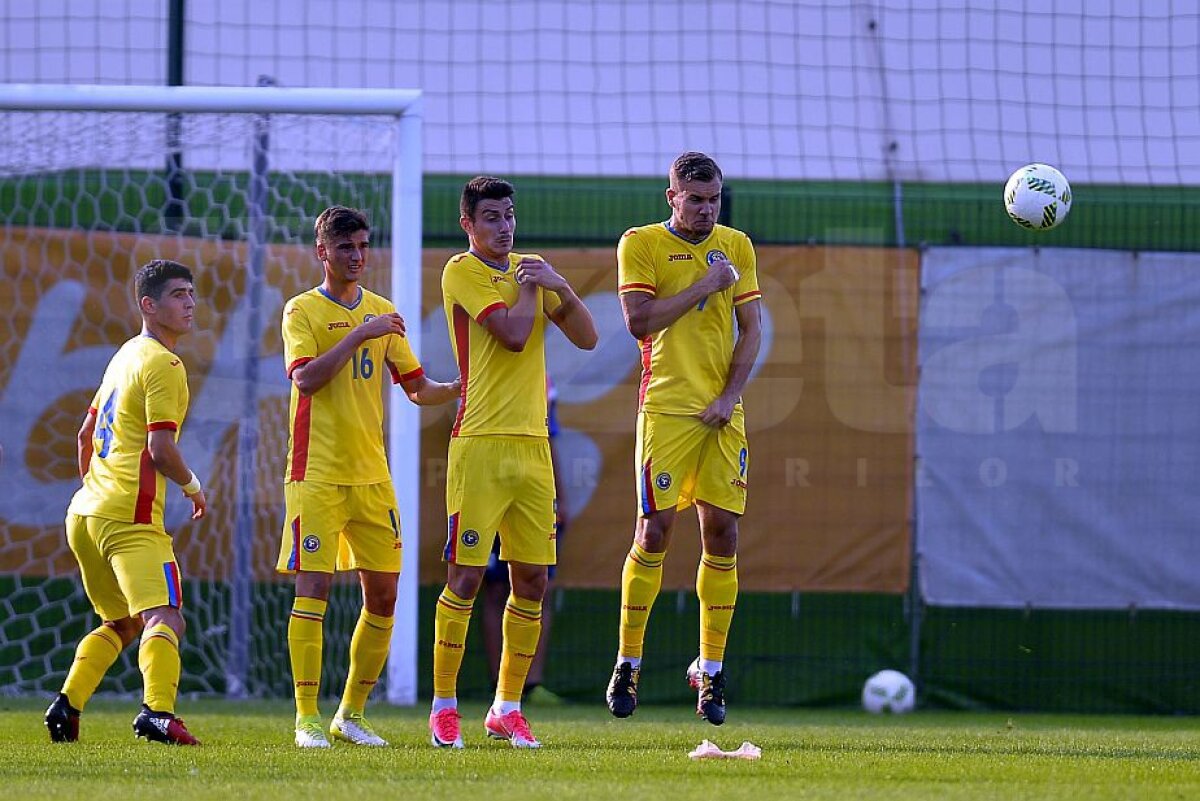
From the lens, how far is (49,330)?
11.0 metres

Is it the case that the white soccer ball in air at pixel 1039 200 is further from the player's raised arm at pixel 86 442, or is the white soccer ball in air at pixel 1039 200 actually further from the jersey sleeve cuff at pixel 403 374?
the player's raised arm at pixel 86 442

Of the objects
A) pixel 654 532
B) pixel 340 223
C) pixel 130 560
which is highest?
pixel 340 223

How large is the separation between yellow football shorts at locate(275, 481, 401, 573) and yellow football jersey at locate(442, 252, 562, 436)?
0.51 metres

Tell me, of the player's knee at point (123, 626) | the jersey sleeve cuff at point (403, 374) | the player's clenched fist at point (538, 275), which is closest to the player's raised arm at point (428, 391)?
the jersey sleeve cuff at point (403, 374)

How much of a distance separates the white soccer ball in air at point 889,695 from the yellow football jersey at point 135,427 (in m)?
4.99

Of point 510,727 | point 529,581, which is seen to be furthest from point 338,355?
Result: point 510,727

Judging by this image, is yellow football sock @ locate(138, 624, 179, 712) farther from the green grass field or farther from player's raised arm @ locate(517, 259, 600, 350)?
player's raised arm @ locate(517, 259, 600, 350)

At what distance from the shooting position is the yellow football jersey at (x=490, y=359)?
7.02 m

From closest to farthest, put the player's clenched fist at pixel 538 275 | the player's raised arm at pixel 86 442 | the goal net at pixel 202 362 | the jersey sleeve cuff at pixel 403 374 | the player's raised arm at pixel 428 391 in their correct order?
1. the player's clenched fist at pixel 538 275
2. the player's raised arm at pixel 428 391
3. the jersey sleeve cuff at pixel 403 374
4. the player's raised arm at pixel 86 442
5. the goal net at pixel 202 362

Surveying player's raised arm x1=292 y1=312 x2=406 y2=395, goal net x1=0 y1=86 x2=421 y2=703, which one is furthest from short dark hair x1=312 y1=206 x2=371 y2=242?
goal net x1=0 y1=86 x2=421 y2=703

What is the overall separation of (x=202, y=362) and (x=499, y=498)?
4731 millimetres

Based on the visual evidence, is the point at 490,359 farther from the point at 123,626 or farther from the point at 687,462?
the point at 123,626

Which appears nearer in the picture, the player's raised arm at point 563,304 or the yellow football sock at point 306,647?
the player's raised arm at point 563,304

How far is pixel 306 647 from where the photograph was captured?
7203 mm
